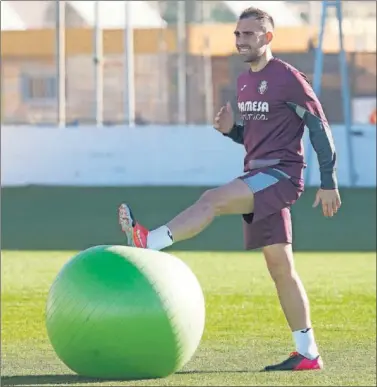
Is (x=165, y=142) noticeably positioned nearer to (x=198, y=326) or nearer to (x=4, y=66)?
(x=4, y=66)

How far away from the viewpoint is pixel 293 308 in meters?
7.54

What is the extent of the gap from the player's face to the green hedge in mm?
8059

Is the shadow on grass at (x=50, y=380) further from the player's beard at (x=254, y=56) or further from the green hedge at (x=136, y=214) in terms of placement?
the green hedge at (x=136, y=214)

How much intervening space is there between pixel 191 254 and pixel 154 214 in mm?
4212

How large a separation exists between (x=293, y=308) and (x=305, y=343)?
0.21m

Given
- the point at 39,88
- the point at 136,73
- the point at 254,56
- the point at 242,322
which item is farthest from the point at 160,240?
the point at 39,88

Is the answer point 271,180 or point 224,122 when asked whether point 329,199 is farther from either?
point 224,122

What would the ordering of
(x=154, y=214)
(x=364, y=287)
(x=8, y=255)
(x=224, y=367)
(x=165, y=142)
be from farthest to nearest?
(x=165, y=142)
(x=154, y=214)
(x=8, y=255)
(x=364, y=287)
(x=224, y=367)

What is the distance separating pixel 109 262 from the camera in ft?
22.7

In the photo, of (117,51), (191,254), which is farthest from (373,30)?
(191,254)

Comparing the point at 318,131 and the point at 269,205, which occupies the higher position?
the point at 318,131

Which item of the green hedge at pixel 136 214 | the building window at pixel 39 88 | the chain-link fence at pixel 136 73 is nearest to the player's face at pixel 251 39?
the green hedge at pixel 136 214

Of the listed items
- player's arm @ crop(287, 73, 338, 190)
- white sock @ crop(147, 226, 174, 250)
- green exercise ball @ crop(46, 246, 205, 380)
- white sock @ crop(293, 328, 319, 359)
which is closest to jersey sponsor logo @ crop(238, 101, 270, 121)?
player's arm @ crop(287, 73, 338, 190)

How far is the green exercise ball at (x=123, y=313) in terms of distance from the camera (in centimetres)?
680
